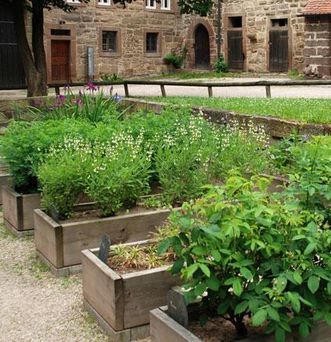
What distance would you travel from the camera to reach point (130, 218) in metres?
5.44

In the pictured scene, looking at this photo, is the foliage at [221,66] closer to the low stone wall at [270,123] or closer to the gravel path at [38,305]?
the low stone wall at [270,123]

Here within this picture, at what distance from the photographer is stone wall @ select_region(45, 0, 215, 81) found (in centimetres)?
2775

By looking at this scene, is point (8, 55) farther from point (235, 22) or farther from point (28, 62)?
point (235, 22)

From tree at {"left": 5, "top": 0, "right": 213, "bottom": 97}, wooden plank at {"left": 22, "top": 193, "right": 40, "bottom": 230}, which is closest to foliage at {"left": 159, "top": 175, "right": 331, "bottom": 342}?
wooden plank at {"left": 22, "top": 193, "right": 40, "bottom": 230}

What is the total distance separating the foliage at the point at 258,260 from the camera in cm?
301

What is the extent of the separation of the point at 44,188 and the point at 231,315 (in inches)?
99.5

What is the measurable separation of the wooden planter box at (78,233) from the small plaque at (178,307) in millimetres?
1852

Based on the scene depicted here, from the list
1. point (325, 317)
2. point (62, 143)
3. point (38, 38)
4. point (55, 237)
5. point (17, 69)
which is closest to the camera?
point (325, 317)

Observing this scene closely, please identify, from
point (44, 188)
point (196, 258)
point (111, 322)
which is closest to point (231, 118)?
point (44, 188)

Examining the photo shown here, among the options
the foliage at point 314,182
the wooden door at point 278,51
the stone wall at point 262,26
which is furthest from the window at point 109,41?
the foliage at point 314,182

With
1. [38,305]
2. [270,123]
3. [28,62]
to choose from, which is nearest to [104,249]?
[38,305]

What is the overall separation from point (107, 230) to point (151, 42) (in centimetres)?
2624

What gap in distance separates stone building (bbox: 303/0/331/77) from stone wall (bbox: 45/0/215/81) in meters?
6.72

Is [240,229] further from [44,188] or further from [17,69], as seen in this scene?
[17,69]
